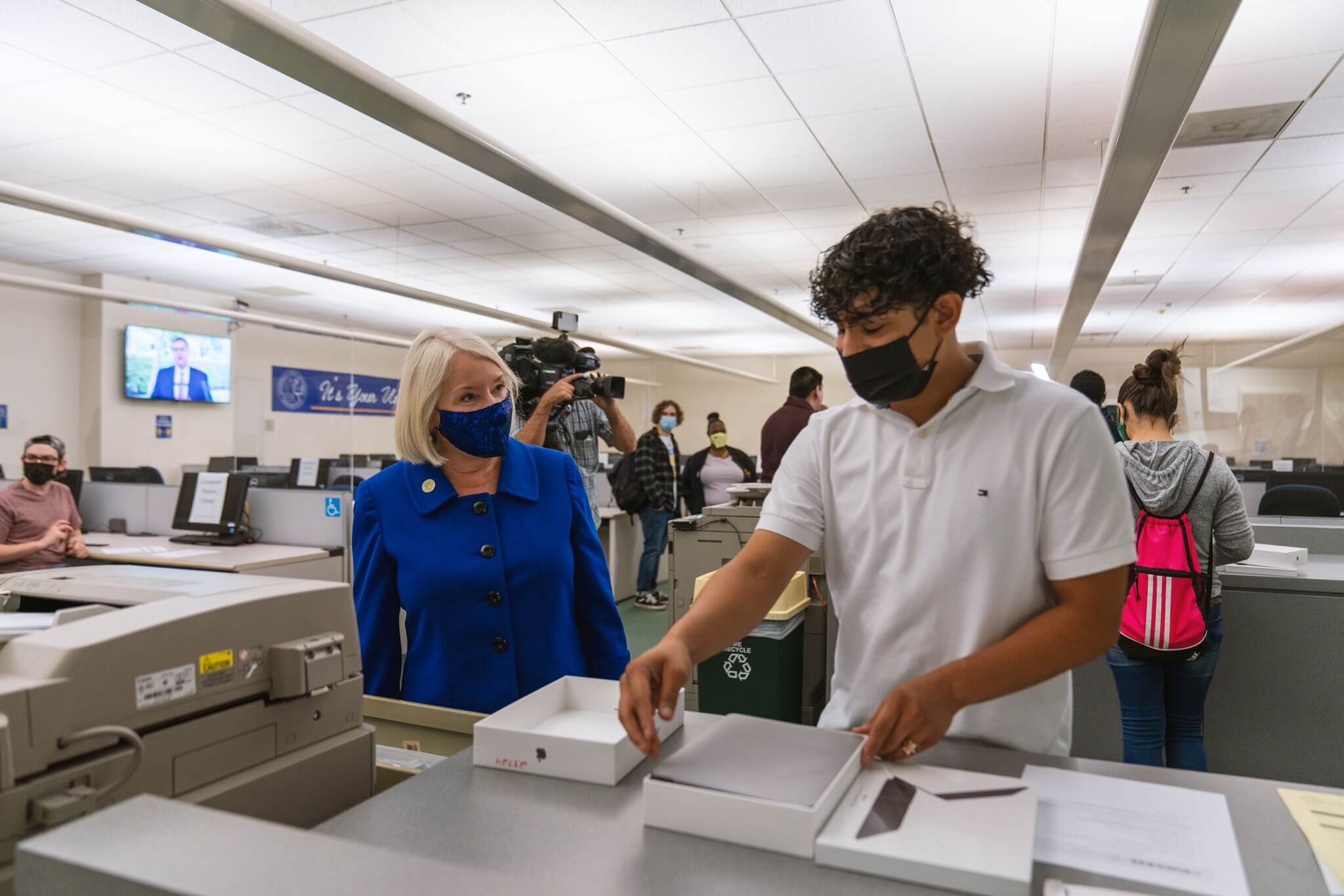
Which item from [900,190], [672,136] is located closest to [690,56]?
[672,136]

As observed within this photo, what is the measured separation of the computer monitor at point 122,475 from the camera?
23.1ft

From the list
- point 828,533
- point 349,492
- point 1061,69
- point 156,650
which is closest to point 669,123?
point 1061,69

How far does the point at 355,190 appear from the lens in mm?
5594

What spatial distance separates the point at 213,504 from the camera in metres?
5.06

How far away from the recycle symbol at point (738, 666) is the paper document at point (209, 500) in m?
3.47

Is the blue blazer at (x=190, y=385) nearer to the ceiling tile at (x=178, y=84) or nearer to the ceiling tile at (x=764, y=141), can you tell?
the ceiling tile at (x=178, y=84)

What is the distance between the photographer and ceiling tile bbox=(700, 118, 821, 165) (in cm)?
450

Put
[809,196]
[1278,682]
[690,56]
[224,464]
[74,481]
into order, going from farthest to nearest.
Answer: [224,464], [809,196], [74,481], [690,56], [1278,682]

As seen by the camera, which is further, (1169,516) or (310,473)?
(310,473)

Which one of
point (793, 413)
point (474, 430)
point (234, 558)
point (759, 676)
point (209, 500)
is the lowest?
point (759, 676)

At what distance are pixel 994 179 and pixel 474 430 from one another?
15.2 feet

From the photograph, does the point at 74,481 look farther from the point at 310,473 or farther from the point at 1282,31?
the point at 1282,31

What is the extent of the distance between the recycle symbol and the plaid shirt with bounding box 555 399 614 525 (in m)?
0.86

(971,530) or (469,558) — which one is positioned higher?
(971,530)
